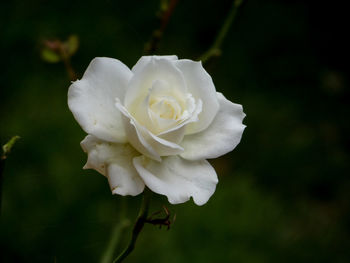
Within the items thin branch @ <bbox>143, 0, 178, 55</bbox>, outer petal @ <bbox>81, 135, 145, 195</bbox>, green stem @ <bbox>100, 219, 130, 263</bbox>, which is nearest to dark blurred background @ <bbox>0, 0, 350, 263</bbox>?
green stem @ <bbox>100, 219, 130, 263</bbox>

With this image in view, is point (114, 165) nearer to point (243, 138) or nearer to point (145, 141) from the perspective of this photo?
point (145, 141)

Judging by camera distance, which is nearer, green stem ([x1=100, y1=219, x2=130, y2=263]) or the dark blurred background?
green stem ([x1=100, y1=219, x2=130, y2=263])

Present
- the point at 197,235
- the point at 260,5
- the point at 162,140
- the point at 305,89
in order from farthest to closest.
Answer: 1. the point at 260,5
2. the point at 305,89
3. the point at 197,235
4. the point at 162,140

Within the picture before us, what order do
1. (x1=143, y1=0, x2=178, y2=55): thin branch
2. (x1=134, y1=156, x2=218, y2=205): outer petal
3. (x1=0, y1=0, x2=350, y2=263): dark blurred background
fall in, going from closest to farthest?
(x1=134, y1=156, x2=218, y2=205): outer petal, (x1=143, y1=0, x2=178, y2=55): thin branch, (x1=0, y1=0, x2=350, y2=263): dark blurred background

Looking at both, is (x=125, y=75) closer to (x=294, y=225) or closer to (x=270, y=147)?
(x=294, y=225)

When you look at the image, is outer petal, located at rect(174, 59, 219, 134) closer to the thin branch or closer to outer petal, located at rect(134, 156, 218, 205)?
outer petal, located at rect(134, 156, 218, 205)

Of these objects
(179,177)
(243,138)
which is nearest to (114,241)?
(179,177)

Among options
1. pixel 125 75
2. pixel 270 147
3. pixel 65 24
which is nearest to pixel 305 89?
pixel 270 147
